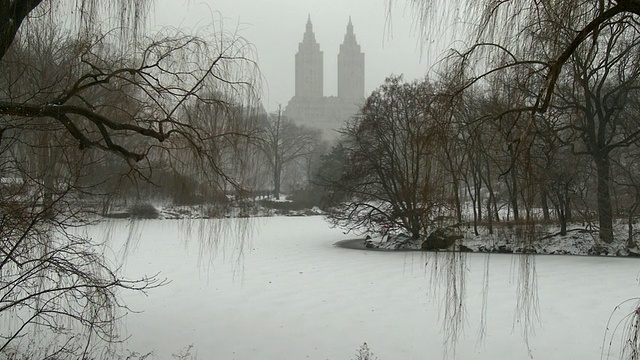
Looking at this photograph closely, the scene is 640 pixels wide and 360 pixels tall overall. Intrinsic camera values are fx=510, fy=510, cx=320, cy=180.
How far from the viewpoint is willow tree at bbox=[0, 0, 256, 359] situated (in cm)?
384

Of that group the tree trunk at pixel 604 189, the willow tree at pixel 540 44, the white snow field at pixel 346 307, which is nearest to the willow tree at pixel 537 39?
the willow tree at pixel 540 44

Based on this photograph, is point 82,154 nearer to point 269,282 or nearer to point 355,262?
point 269,282

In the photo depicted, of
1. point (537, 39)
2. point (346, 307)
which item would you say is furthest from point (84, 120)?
point (346, 307)

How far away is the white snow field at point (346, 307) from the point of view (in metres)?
5.83

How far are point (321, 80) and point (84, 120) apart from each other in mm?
12408

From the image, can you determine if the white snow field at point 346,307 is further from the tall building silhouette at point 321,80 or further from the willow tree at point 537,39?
the tall building silhouette at point 321,80

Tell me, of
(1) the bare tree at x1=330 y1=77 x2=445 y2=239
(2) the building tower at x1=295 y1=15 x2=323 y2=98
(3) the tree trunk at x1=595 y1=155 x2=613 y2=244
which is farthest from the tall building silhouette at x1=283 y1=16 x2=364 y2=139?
(3) the tree trunk at x1=595 y1=155 x2=613 y2=244

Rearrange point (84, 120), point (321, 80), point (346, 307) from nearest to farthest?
point (84, 120) < point (346, 307) < point (321, 80)

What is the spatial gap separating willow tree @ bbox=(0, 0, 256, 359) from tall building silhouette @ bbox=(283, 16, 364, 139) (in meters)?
2.89

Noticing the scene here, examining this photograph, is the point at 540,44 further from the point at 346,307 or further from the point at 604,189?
the point at 346,307

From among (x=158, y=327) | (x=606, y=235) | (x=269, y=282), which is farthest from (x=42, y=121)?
(x=606, y=235)

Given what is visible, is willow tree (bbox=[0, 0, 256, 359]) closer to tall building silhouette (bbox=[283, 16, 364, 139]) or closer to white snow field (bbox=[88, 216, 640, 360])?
white snow field (bbox=[88, 216, 640, 360])

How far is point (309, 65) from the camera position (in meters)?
13.5

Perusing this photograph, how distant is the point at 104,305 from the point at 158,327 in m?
2.81
